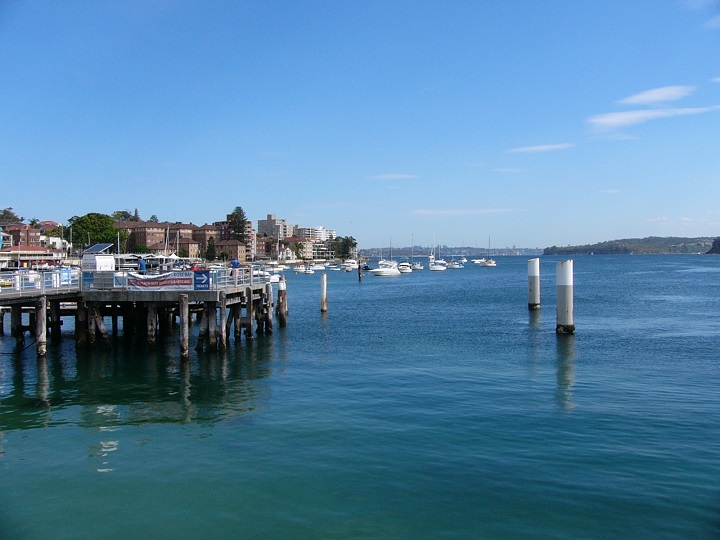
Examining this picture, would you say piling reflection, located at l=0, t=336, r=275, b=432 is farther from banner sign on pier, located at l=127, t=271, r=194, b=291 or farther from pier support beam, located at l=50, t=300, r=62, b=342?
banner sign on pier, located at l=127, t=271, r=194, b=291

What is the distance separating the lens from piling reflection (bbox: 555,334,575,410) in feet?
69.8

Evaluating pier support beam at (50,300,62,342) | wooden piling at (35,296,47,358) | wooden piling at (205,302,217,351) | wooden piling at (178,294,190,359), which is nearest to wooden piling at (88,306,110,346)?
pier support beam at (50,300,62,342)

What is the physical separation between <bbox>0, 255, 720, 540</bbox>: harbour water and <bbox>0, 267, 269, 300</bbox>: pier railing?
10.3 ft

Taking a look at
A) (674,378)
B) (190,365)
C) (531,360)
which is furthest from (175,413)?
(674,378)

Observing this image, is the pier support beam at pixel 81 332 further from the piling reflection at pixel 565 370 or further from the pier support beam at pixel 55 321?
the piling reflection at pixel 565 370

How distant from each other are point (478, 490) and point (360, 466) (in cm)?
282

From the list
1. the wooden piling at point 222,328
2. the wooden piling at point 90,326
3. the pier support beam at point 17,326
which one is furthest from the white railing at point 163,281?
the pier support beam at point 17,326

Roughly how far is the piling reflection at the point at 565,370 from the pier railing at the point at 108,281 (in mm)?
15848

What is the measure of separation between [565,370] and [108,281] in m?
21.2

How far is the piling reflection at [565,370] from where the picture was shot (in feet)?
69.8

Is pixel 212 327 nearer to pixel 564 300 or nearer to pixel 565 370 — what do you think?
pixel 565 370

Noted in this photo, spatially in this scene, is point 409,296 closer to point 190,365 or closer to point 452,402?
point 190,365

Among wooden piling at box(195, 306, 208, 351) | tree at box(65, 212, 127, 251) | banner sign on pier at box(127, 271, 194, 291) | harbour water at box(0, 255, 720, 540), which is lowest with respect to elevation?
harbour water at box(0, 255, 720, 540)

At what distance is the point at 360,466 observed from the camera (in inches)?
589
